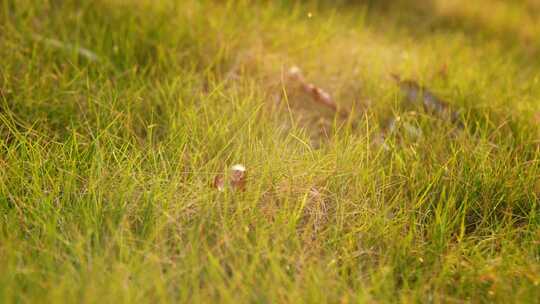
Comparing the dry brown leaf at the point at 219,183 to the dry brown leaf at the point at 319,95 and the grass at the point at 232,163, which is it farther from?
the dry brown leaf at the point at 319,95

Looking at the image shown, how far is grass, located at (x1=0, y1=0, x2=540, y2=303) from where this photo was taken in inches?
63.9

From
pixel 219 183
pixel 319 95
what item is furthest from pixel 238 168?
pixel 319 95

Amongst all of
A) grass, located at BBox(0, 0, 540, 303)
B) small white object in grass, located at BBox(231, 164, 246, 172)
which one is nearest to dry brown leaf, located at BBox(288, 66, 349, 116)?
grass, located at BBox(0, 0, 540, 303)

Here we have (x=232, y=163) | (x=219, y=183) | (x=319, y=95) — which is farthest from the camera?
(x=319, y=95)

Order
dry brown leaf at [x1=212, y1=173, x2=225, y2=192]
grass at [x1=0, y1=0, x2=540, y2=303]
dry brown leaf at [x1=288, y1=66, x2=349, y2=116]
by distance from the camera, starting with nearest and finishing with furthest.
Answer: grass at [x1=0, y1=0, x2=540, y2=303], dry brown leaf at [x1=212, y1=173, x2=225, y2=192], dry brown leaf at [x1=288, y1=66, x2=349, y2=116]

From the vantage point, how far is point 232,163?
2.07 meters

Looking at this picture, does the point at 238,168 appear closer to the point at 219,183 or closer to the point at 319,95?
the point at 219,183

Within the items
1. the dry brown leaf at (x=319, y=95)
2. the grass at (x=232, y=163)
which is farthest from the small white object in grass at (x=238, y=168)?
the dry brown leaf at (x=319, y=95)

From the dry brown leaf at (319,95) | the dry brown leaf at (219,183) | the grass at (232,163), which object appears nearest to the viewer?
the grass at (232,163)

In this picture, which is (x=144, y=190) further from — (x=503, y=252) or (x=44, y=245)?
(x=503, y=252)

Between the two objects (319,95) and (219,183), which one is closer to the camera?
(219,183)

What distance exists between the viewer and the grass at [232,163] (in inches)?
63.9

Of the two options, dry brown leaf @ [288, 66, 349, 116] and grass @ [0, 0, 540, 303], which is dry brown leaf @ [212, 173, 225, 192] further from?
dry brown leaf @ [288, 66, 349, 116]

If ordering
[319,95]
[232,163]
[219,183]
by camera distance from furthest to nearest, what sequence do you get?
[319,95]
[232,163]
[219,183]
